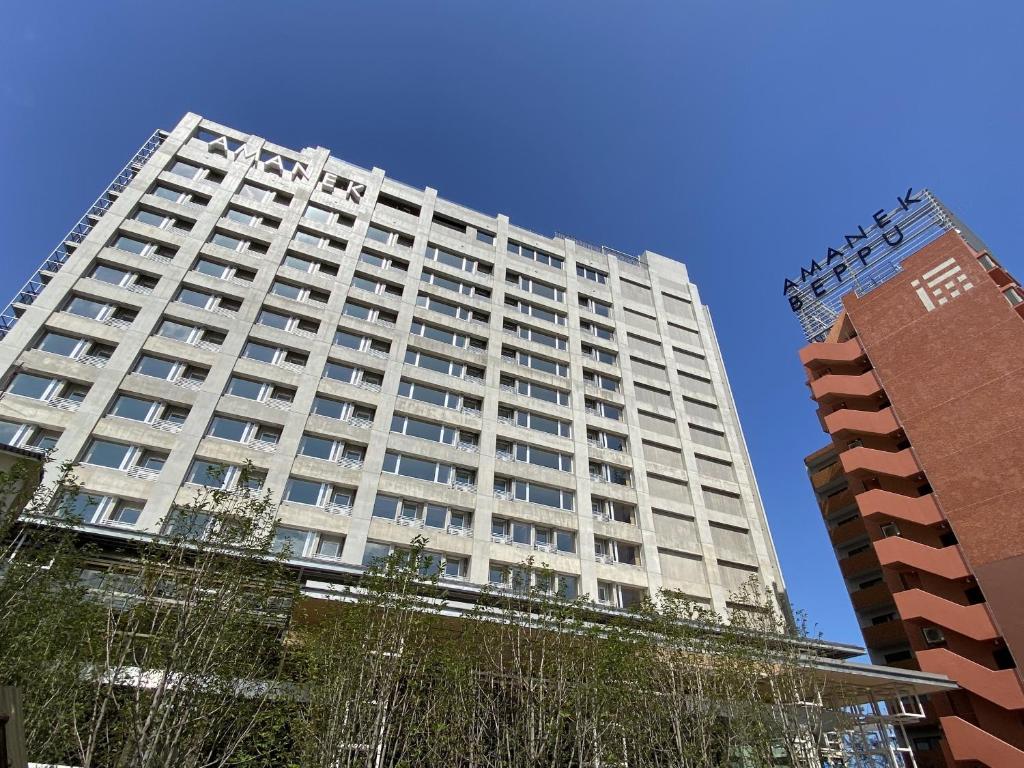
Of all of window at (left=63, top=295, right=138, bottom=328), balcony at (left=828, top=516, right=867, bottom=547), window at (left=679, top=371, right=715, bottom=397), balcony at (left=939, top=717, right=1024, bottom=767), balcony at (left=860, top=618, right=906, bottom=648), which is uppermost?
window at (left=679, top=371, right=715, bottom=397)

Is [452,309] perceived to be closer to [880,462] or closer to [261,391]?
[261,391]

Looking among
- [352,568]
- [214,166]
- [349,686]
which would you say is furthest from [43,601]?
[214,166]

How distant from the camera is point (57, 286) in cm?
2617

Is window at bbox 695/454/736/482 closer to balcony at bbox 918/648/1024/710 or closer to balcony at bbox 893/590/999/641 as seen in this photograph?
balcony at bbox 893/590/999/641

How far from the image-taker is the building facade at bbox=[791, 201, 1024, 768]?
25.6 metres

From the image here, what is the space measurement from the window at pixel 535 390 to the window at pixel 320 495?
12.0 meters

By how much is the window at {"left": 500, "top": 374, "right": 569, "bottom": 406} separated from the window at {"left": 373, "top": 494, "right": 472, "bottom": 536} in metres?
9.30

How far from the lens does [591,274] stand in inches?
1726

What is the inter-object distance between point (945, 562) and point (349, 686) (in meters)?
30.7

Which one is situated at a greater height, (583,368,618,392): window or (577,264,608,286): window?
(577,264,608,286): window

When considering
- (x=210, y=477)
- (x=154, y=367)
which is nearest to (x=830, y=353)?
(x=210, y=477)

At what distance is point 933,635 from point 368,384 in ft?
108

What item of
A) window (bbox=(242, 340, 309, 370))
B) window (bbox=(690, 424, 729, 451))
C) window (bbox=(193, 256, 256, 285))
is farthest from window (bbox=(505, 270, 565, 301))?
window (bbox=(193, 256, 256, 285))

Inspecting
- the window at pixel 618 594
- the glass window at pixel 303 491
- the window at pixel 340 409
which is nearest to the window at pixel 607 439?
the window at pixel 618 594
